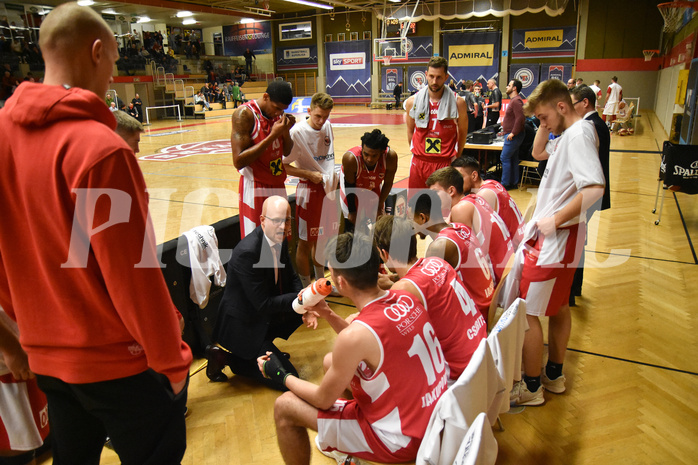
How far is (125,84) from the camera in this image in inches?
891

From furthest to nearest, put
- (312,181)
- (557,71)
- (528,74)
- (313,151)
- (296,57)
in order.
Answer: (296,57) < (528,74) < (557,71) < (313,151) < (312,181)

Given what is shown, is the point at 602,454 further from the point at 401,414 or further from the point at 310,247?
the point at 310,247

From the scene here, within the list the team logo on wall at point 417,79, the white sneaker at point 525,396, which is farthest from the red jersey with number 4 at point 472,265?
the team logo on wall at point 417,79

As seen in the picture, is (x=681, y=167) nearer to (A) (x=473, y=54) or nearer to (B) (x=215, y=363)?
(B) (x=215, y=363)

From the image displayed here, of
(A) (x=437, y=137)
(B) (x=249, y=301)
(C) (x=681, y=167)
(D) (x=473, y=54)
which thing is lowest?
(B) (x=249, y=301)

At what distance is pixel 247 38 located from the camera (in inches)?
1249

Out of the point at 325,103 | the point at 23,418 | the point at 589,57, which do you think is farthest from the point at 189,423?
the point at 589,57

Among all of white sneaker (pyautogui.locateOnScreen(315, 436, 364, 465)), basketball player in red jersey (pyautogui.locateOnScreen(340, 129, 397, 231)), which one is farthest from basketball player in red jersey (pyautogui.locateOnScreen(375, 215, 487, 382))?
basketball player in red jersey (pyautogui.locateOnScreen(340, 129, 397, 231))

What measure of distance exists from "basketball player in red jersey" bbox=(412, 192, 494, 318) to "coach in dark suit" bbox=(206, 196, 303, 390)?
997mm

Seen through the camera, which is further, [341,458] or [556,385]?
[556,385]

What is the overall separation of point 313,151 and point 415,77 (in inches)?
926

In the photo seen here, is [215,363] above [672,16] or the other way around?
the other way around

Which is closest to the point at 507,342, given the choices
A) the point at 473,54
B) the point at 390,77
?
the point at 473,54

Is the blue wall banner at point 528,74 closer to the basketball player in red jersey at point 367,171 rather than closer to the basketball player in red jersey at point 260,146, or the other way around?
the basketball player in red jersey at point 367,171
